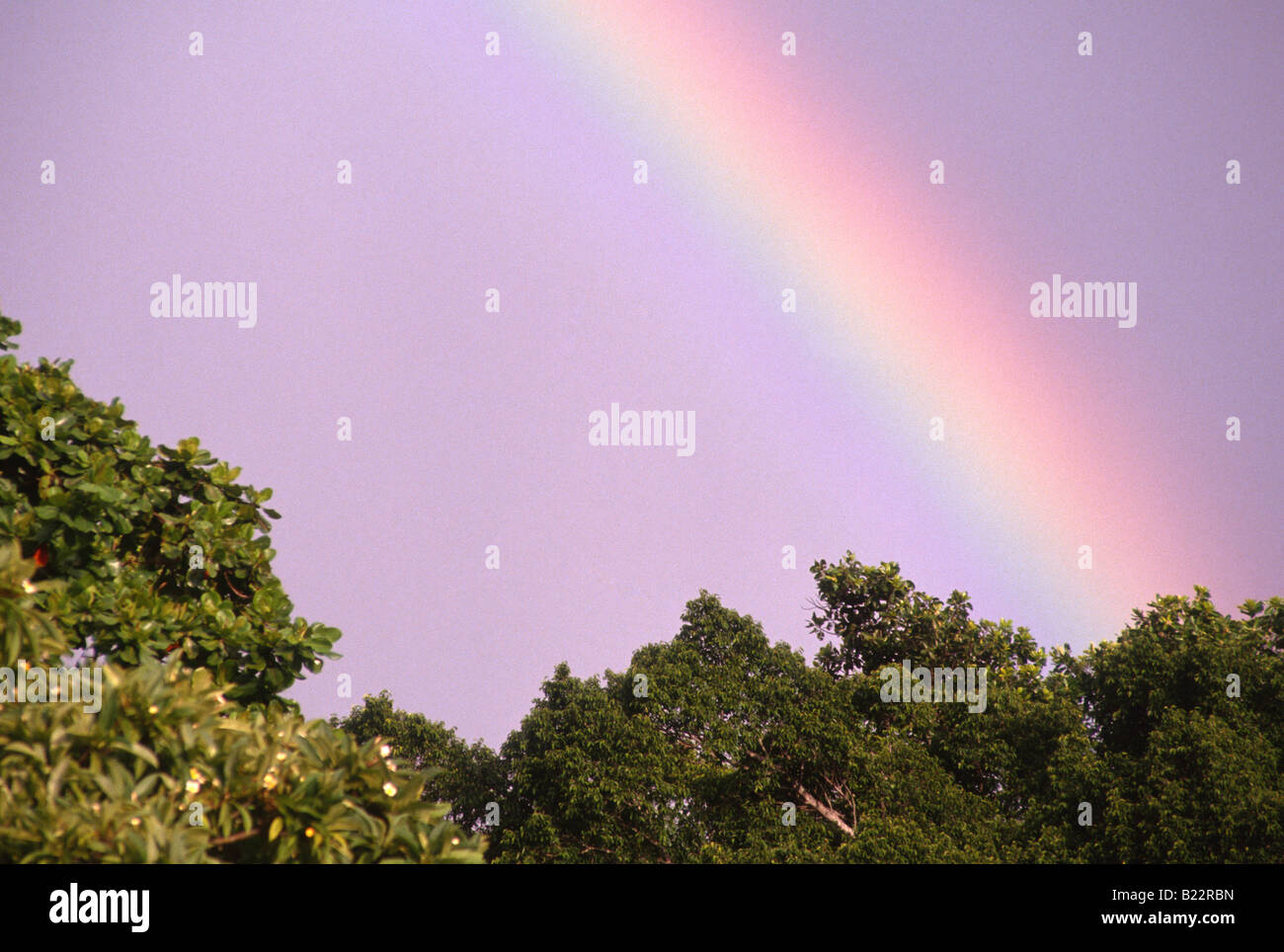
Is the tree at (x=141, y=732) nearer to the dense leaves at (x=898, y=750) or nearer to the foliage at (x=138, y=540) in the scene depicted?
the foliage at (x=138, y=540)

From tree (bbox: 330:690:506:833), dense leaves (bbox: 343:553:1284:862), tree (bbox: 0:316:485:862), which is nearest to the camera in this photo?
tree (bbox: 0:316:485:862)

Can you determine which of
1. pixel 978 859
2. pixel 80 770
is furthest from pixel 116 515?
pixel 978 859

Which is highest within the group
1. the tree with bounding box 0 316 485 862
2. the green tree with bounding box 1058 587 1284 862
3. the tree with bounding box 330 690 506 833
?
the tree with bounding box 0 316 485 862

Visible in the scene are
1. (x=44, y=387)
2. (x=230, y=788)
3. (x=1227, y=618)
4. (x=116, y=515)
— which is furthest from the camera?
(x=1227, y=618)

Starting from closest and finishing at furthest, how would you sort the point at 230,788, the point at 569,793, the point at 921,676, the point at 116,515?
1. the point at 230,788
2. the point at 116,515
3. the point at 569,793
4. the point at 921,676

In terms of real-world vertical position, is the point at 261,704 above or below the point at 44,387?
below

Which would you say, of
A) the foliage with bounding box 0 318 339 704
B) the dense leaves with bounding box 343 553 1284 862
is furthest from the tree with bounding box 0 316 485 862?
the dense leaves with bounding box 343 553 1284 862

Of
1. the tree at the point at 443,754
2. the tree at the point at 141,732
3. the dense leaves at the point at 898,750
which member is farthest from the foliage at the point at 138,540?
the tree at the point at 443,754

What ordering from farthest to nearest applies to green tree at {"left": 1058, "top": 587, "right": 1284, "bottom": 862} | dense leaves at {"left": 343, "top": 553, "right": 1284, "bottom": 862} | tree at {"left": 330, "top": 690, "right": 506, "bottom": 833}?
1. tree at {"left": 330, "top": 690, "right": 506, "bottom": 833}
2. dense leaves at {"left": 343, "top": 553, "right": 1284, "bottom": 862}
3. green tree at {"left": 1058, "top": 587, "right": 1284, "bottom": 862}

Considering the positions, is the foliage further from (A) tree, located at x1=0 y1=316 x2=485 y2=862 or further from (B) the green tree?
(B) the green tree

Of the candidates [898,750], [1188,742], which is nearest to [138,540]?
[1188,742]

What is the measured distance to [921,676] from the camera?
A: 28891 mm

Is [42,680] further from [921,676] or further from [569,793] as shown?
[921,676]
